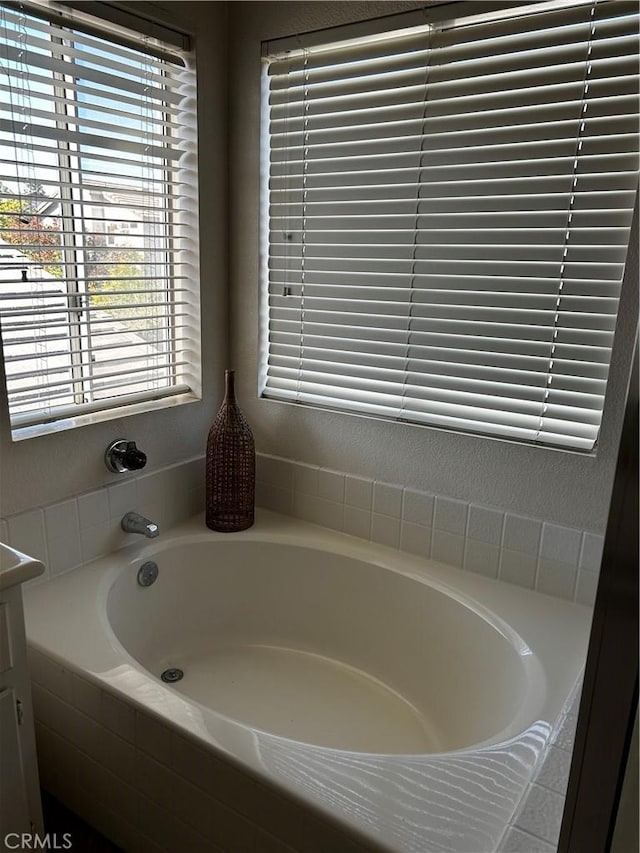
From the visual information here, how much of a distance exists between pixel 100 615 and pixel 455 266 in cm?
134

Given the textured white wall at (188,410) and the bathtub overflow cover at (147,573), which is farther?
the bathtub overflow cover at (147,573)

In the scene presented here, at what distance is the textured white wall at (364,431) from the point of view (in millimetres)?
1615

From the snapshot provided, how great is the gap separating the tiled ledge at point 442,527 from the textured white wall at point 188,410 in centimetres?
32

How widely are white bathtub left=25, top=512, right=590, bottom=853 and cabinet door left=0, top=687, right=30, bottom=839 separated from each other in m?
0.19

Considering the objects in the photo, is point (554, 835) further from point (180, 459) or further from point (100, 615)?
point (180, 459)

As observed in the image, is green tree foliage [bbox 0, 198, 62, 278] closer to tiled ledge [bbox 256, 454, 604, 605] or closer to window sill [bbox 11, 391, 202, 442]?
window sill [bbox 11, 391, 202, 442]

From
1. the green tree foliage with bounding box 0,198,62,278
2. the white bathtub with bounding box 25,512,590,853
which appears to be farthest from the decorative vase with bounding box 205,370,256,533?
the green tree foliage with bounding box 0,198,62,278

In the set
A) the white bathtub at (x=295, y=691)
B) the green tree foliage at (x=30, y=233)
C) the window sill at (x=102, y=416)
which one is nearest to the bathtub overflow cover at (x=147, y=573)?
the white bathtub at (x=295, y=691)

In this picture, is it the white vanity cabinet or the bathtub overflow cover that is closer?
the white vanity cabinet

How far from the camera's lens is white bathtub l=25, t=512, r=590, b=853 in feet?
3.53

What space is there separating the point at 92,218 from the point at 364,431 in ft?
3.32

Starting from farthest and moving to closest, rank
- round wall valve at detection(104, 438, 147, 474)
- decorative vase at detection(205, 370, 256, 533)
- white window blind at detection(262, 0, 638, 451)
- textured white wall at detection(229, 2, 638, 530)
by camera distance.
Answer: decorative vase at detection(205, 370, 256, 533) → round wall valve at detection(104, 438, 147, 474) → textured white wall at detection(229, 2, 638, 530) → white window blind at detection(262, 0, 638, 451)

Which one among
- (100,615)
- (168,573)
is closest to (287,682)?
(168,573)

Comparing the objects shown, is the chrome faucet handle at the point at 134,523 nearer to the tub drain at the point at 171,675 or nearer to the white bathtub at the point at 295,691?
the white bathtub at the point at 295,691
